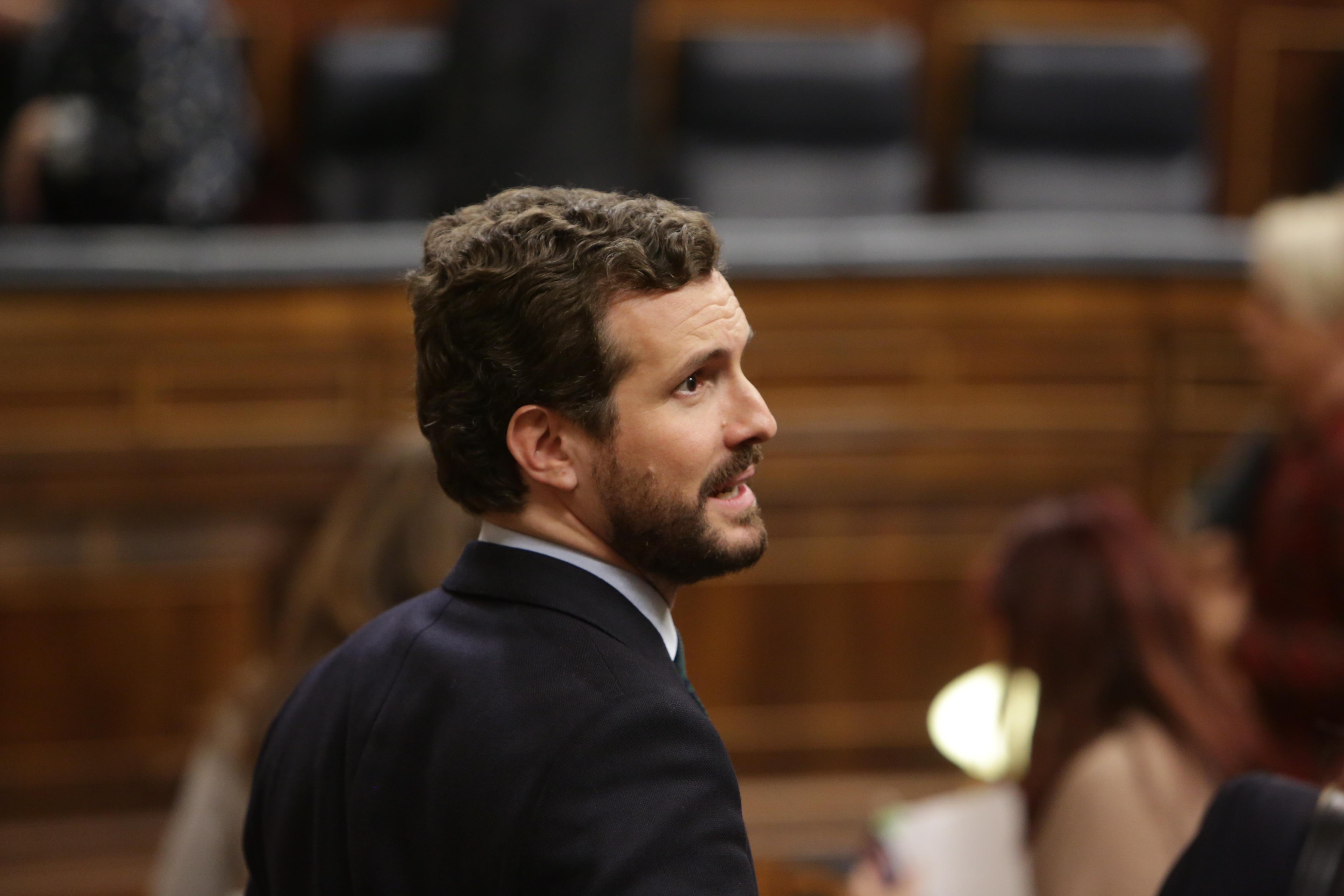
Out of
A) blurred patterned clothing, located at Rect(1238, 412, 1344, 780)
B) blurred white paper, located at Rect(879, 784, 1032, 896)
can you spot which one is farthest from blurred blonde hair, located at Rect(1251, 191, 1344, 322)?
blurred white paper, located at Rect(879, 784, 1032, 896)

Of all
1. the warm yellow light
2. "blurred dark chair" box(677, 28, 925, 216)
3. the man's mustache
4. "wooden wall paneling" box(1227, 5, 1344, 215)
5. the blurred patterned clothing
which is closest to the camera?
the man's mustache

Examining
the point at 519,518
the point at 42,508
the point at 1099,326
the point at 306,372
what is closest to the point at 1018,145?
the point at 1099,326

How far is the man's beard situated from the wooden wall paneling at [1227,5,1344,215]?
4.44 meters

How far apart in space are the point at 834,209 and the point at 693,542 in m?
3.41

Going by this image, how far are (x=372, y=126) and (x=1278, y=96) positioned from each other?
2786mm

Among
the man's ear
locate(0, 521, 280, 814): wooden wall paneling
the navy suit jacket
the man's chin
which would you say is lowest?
locate(0, 521, 280, 814): wooden wall paneling

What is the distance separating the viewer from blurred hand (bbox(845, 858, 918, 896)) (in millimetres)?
1674

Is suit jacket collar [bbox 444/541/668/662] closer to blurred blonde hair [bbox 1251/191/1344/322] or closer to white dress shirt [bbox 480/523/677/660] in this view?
white dress shirt [bbox 480/523/677/660]

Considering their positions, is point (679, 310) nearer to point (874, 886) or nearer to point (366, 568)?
point (366, 568)

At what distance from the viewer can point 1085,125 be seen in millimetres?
4281

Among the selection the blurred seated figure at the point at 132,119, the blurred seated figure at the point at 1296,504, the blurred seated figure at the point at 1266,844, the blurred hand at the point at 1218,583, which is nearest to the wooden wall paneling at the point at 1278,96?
A: the blurred seated figure at the point at 1296,504

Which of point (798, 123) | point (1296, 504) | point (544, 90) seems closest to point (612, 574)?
point (1296, 504)

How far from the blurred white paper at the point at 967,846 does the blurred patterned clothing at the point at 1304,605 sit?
37 cm

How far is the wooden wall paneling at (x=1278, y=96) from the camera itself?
4.74 meters
